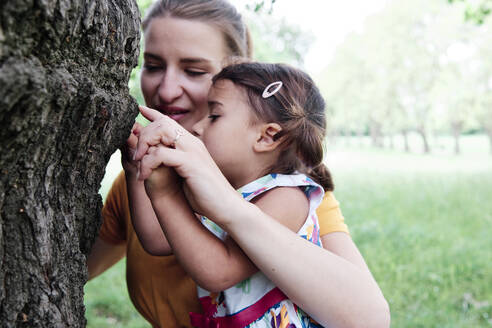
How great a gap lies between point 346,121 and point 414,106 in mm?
14565

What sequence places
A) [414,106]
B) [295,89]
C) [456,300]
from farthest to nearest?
[414,106]
[456,300]
[295,89]

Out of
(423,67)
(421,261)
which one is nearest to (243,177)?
(421,261)

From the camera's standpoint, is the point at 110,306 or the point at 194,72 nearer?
the point at 194,72

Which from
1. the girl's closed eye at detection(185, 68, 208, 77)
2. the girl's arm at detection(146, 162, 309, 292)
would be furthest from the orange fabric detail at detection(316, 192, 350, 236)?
the girl's closed eye at detection(185, 68, 208, 77)

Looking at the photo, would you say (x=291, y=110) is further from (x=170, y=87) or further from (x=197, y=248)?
(x=197, y=248)

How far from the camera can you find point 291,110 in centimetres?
183

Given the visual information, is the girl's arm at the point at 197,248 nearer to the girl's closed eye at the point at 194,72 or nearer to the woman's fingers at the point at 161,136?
the woman's fingers at the point at 161,136

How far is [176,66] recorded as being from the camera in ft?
6.64

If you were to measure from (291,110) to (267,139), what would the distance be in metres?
0.15

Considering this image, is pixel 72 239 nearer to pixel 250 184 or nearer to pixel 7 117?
pixel 7 117

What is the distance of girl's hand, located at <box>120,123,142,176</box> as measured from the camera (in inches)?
62.9

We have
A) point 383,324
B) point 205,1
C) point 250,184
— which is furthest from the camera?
point 205,1

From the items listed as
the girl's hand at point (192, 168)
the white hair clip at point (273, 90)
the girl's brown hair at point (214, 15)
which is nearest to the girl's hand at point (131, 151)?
the girl's hand at point (192, 168)

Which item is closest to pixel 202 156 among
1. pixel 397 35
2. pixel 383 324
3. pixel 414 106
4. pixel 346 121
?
pixel 383 324
